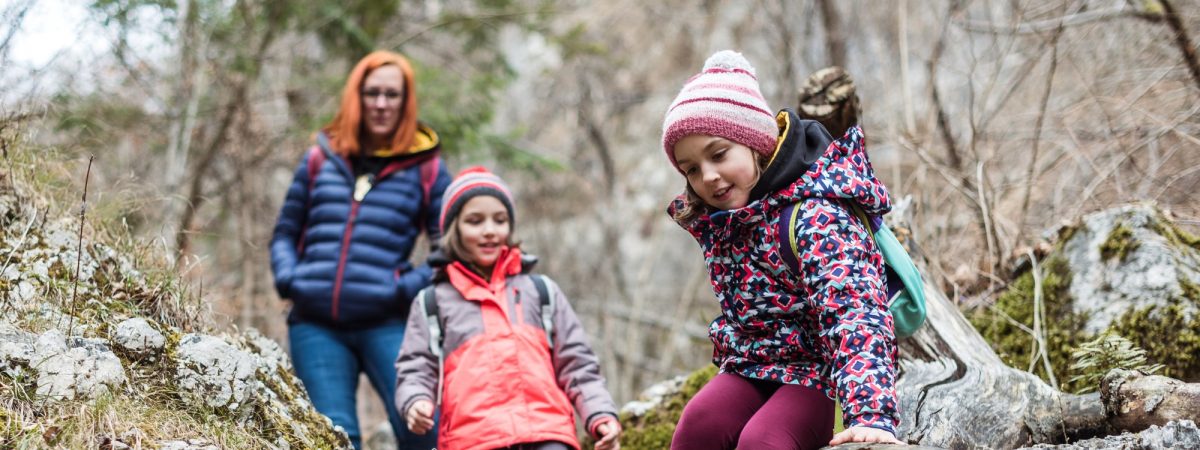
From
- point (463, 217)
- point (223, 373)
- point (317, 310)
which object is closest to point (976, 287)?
point (463, 217)

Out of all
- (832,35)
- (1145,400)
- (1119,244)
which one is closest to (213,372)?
(1145,400)

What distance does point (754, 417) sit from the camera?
8.61ft

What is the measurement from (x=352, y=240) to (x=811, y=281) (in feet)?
7.93

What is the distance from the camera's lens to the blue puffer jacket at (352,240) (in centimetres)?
394

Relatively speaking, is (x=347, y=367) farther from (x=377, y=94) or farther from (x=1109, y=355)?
(x=1109, y=355)

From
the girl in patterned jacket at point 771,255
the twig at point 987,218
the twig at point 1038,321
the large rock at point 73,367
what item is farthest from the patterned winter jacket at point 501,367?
the twig at point 987,218

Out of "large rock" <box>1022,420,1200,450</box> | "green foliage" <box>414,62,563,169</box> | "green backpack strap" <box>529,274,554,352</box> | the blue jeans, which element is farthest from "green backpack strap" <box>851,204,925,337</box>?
"green foliage" <box>414,62,563,169</box>

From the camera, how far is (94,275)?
3082 millimetres

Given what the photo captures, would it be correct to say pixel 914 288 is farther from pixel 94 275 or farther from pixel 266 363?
pixel 94 275

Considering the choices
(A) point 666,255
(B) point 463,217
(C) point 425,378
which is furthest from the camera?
(A) point 666,255

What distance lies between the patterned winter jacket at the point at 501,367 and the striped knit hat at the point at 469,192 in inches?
10.8

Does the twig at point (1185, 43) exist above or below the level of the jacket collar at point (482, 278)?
above

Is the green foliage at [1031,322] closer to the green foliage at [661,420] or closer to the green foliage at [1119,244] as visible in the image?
the green foliage at [1119,244]

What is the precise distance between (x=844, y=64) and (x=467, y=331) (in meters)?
6.08
